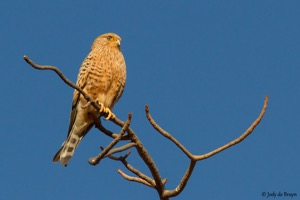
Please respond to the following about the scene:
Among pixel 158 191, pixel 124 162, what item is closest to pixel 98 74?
pixel 124 162

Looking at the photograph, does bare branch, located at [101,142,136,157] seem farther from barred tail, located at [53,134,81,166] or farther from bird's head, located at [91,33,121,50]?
bird's head, located at [91,33,121,50]

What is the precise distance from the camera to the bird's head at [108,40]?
584cm

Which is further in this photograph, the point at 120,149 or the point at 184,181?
the point at 120,149

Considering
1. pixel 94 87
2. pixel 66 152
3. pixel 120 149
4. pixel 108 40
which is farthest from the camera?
pixel 108 40

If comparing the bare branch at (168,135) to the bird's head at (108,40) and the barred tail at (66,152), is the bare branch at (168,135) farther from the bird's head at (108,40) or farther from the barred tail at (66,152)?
the bird's head at (108,40)

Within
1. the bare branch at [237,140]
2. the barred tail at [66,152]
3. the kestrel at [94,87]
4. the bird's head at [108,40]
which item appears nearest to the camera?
the bare branch at [237,140]

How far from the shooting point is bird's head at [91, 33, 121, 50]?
230 inches

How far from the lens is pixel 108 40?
5.91 m

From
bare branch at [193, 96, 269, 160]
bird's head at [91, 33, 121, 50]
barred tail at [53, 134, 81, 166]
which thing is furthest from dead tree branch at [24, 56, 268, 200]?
bird's head at [91, 33, 121, 50]

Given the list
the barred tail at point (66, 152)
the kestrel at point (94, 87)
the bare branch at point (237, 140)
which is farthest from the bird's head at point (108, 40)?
the bare branch at point (237, 140)

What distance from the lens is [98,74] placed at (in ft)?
17.2

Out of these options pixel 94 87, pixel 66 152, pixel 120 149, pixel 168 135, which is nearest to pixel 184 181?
pixel 168 135

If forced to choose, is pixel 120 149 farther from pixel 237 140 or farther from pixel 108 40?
pixel 108 40

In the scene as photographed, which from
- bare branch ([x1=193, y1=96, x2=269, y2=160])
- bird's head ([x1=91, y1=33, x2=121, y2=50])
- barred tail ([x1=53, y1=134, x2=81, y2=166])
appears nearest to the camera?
bare branch ([x1=193, y1=96, x2=269, y2=160])
